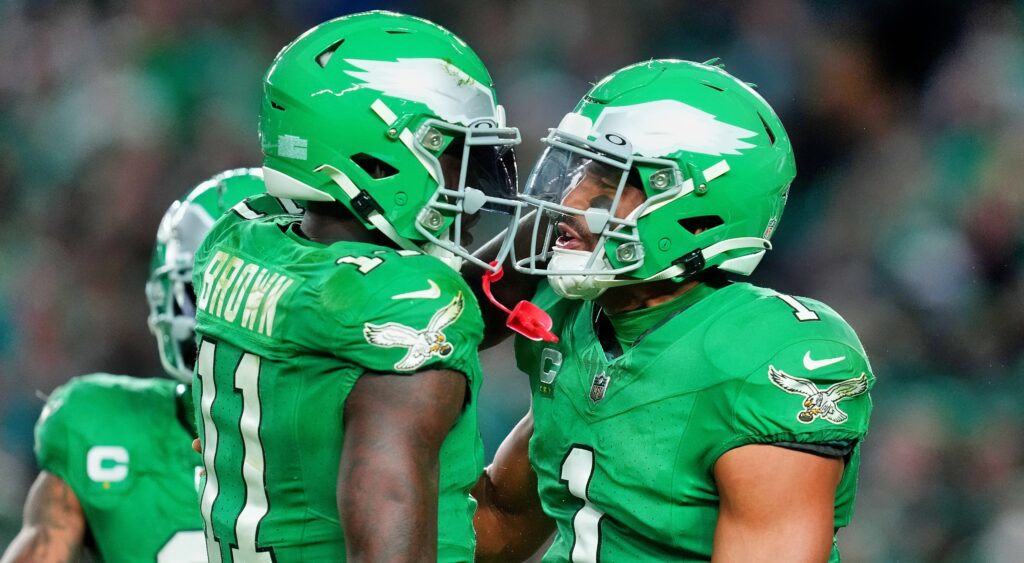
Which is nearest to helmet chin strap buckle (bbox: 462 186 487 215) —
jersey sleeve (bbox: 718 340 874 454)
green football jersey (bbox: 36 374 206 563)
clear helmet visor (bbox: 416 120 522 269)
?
clear helmet visor (bbox: 416 120 522 269)

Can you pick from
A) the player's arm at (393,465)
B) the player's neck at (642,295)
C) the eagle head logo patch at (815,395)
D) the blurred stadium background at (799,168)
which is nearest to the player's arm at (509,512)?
the player's neck at (642,295)

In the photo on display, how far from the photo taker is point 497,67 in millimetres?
6125

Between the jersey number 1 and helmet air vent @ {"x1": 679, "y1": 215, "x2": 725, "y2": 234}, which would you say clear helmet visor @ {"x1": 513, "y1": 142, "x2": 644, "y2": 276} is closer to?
helmet air vent @ {"x1": 679, "y1": 215, "x2": 725, "y2": 234}

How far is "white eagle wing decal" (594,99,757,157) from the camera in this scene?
96.6 inches

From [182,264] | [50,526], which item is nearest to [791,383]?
[182,264]

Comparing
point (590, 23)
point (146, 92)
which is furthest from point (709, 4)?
point (146, 92)

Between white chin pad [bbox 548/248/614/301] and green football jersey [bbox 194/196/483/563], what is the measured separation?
14.2 inches

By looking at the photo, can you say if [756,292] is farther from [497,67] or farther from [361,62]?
[497,67]

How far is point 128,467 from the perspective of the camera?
→ 10.5 ft

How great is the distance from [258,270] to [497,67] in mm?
4065

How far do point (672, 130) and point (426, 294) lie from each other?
681 mm

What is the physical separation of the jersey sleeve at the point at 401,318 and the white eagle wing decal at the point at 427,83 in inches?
13.2

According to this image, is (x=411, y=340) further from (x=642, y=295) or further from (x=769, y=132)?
(x=769, y=132)

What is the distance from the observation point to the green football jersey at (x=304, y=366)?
6.59 feet
